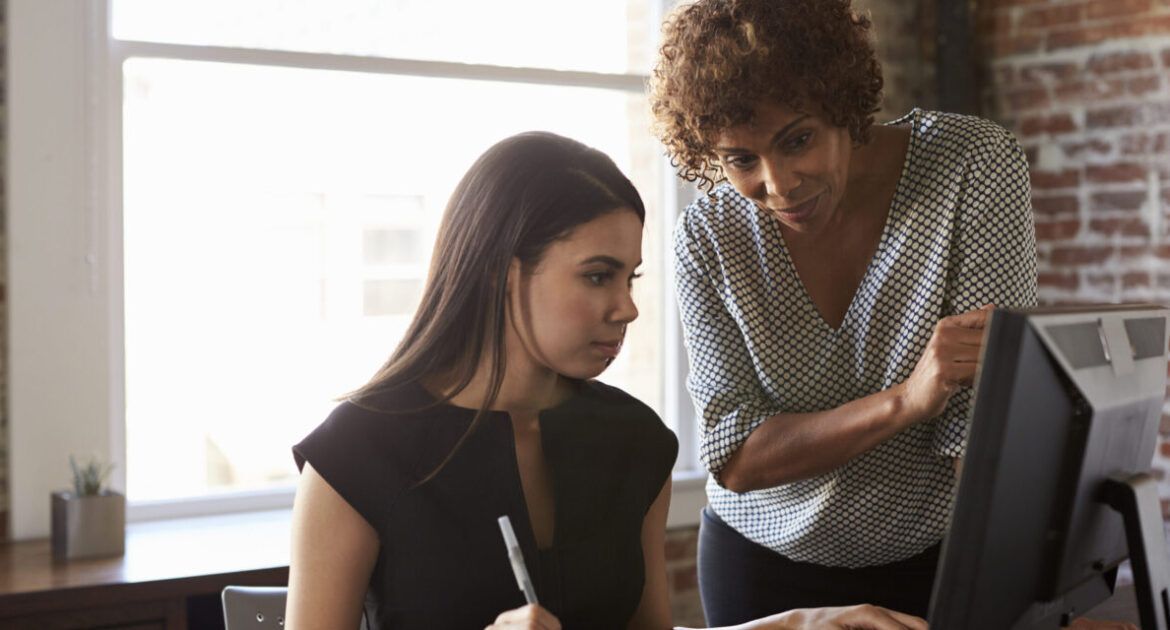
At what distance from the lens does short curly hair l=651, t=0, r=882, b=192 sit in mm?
1649

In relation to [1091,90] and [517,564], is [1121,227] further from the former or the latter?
[517,564]

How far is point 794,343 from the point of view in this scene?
188 centimetres

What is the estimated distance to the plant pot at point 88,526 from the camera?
2592 millimetres

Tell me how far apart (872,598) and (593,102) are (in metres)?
2.02

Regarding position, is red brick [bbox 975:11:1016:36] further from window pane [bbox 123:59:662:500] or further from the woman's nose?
the woman's nose

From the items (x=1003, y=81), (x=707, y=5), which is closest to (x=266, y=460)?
(x=707, y=5)

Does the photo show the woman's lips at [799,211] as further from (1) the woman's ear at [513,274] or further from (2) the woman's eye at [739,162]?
(1) the woman's ear at [513,274]

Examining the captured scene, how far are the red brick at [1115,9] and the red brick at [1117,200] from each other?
0.46 meters

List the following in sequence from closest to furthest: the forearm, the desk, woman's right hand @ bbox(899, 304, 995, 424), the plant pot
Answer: woman's right hand @ bbox(899, 304, 995, 424)
the forearm
the desk
the plant pot

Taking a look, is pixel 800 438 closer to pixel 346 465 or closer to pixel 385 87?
pixel 346 465

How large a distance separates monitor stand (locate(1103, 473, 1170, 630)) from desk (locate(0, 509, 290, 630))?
1649 mm

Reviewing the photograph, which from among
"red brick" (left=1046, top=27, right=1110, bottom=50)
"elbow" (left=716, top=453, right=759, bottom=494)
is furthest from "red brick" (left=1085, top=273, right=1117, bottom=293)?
"elbow" (left=716, top=453, right=759, bottom=494)

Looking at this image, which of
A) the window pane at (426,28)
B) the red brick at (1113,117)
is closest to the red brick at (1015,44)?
the red brick at (1113,117)

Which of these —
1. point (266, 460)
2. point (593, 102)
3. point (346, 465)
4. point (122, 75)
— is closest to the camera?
point (346, 465)
